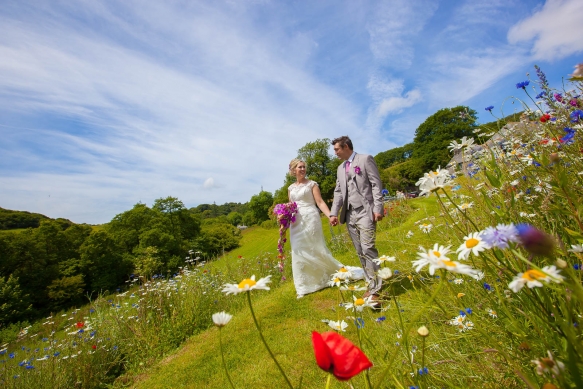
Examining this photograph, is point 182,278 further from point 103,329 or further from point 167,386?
point 167,386

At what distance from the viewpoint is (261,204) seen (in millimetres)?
47875

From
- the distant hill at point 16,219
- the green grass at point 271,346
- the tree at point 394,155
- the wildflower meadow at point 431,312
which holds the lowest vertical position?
the green grass at point 271,346

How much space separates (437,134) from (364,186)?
3683 centimetres

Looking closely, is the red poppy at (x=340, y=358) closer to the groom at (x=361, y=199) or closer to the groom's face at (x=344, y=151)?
the groom at (x=361, y=199)

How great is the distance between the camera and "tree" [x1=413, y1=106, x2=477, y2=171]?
→ 32531 mm

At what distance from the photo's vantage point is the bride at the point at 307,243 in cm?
503

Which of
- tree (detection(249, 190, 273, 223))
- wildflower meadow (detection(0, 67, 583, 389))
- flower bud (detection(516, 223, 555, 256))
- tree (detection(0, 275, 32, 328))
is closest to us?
flower bud (detection(516, 223, 555, 256))

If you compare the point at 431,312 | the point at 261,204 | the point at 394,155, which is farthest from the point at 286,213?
the point at 394,155

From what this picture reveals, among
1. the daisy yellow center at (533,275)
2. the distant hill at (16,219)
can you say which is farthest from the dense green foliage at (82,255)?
the distant hill at (16,219)

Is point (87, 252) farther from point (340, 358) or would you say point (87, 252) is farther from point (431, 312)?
point (340, 358)

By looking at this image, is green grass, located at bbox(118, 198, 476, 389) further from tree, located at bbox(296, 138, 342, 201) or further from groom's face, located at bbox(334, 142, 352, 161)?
tree, located at bbox(296, 138, 342, 201)

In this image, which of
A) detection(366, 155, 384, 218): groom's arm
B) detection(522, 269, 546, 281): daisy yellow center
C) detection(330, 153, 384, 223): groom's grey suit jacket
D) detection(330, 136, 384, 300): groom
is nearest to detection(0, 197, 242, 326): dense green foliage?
detection(330, 136, 384, 300): groom

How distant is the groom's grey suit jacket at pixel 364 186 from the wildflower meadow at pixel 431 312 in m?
0.50

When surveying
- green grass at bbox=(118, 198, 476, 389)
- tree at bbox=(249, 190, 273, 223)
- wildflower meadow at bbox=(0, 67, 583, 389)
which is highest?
tree at bbox=(249, 190, 273, 223)
